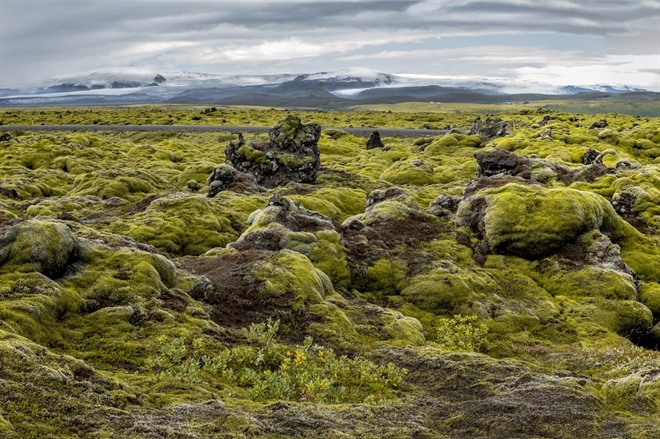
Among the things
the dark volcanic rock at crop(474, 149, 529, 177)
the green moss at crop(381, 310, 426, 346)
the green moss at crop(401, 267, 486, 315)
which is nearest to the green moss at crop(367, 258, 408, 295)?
the green moss at crop(401, 267, 486, 315)

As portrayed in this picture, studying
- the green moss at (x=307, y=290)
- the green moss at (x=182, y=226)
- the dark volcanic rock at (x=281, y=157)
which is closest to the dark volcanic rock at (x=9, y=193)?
the green moss at (x=182, y=226)

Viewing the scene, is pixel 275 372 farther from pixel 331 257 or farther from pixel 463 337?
pixel 331 257

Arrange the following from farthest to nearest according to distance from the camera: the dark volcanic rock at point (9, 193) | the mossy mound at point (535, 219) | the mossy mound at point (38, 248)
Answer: the dark volcanic rock at point (9, 193) < the mossy mound at point (535, 219) < the mossy mound at point (38, 248)

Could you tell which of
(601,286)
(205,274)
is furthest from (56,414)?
(601,286)

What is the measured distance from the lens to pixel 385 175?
77.3 metres

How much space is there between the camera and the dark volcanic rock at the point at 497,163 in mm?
61803

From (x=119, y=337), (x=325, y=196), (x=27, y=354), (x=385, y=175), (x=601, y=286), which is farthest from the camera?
(x=385, y=175)

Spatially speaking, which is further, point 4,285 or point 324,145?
point 324,145

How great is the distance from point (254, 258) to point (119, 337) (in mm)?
10523

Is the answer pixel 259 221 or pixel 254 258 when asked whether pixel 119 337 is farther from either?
pixel 259 221

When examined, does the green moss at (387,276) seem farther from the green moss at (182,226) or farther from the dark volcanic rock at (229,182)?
the dark volcanic rock at (229,182)

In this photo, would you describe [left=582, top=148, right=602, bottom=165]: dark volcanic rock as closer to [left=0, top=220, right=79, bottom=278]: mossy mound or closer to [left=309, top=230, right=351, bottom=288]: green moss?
[left=309, top=230, right=351, bottom=288]: green moss

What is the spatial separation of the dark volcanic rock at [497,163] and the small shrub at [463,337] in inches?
1406

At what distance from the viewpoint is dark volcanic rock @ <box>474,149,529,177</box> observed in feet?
203
